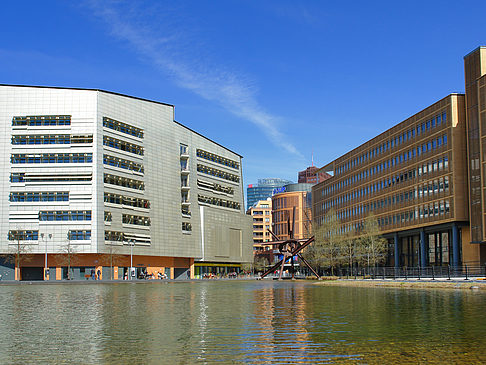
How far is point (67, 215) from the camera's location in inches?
4274

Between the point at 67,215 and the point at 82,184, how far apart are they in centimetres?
639

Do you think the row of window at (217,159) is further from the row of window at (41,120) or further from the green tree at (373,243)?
the green tree at (373,243)

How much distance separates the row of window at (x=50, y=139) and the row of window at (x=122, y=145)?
347 centimetres

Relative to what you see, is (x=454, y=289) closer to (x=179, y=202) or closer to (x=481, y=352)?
(x=481, y=352)

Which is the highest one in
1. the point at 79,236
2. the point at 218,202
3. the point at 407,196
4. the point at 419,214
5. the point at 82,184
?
the point at 82,184

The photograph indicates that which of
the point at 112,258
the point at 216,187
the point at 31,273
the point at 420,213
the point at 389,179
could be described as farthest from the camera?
the point at 216,187

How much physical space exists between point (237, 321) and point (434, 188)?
76.0 metres

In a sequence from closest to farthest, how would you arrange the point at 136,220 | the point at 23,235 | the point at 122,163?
the point at 23,235 → the point at 122,163 → the point at 136,220

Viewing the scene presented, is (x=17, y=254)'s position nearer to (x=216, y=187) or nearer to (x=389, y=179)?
(x=216, y=187)

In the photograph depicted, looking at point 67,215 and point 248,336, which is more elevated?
point 67,215

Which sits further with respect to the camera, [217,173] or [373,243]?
[217,173]

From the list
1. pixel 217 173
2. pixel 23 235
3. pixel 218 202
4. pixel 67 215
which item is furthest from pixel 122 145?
pixel 218 202

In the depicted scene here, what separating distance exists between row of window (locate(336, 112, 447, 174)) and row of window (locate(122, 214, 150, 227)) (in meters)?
46.6

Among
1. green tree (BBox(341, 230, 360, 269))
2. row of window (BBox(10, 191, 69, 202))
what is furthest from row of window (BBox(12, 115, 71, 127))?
green tree (BBox(341, 230, 360, 269))
